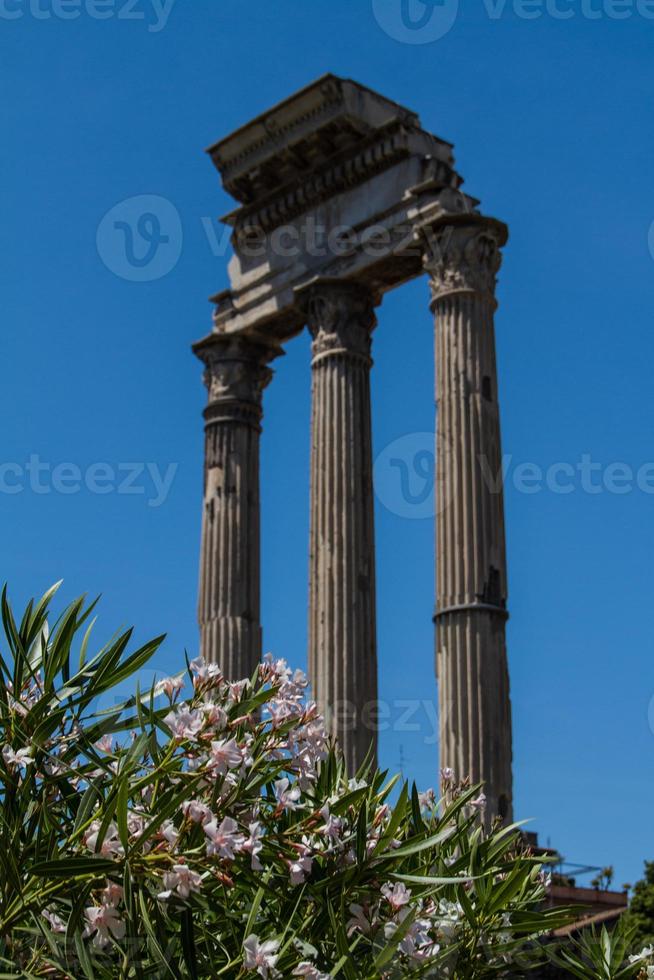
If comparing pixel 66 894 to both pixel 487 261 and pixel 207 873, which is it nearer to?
pixel 207 873

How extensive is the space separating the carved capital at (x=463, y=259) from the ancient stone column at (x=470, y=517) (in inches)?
0.7

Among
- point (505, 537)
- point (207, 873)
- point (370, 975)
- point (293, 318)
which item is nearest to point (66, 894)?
point (207, 873)

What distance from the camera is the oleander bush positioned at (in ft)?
18.5

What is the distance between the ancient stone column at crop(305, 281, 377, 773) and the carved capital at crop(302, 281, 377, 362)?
18 mm

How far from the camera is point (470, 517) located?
945 inches

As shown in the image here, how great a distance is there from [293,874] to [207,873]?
44cm

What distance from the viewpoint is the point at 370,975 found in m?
6.06

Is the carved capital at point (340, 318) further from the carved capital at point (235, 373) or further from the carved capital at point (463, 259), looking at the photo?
the carved capital at point (235, 373)

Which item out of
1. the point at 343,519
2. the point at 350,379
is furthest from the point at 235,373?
the point at 343,519

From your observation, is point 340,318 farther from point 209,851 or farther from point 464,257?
point 209,851

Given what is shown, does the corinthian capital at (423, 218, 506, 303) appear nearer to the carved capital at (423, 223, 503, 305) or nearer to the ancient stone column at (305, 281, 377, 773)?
the carved capital at (423, 223, 503, 305)

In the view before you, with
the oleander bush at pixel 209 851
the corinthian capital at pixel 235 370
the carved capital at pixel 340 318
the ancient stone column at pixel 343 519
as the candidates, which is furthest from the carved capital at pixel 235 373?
the oleander bush at pixel 209 851

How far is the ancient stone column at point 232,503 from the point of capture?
29.3 m

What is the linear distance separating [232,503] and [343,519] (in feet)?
13.8
